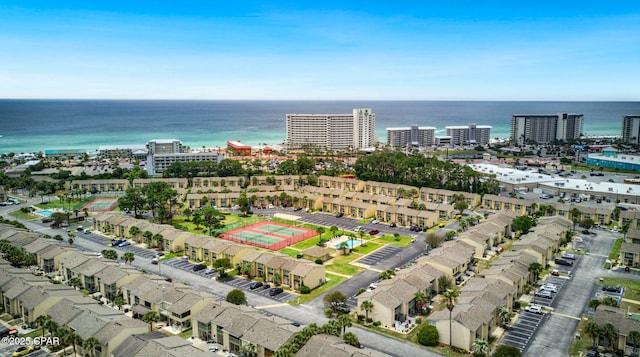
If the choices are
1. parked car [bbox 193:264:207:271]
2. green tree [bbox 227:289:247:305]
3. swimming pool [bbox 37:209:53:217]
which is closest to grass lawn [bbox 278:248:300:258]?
parked car [bbox 193:264:207:271]

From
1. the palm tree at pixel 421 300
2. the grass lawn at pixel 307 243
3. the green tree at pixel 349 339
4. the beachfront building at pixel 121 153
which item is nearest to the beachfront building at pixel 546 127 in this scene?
the beachfront building at pixel 121 153

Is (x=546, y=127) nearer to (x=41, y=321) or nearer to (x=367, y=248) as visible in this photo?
(x=367, y=248)

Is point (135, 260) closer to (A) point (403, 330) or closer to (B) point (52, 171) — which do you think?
(A) point (403, 330)

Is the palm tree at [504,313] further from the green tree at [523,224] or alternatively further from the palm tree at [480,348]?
the green tree at [523,224]

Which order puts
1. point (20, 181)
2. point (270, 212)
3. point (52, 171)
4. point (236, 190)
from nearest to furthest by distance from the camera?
point (270, 212) → point (236, 190) → point (20, 181) → point (52, 171)

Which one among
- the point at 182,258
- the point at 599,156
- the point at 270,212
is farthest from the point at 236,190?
the point at 599,156

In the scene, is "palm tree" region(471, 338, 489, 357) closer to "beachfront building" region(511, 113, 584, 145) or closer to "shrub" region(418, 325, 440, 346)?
"shrub" region(418, 325, 440, 346)
